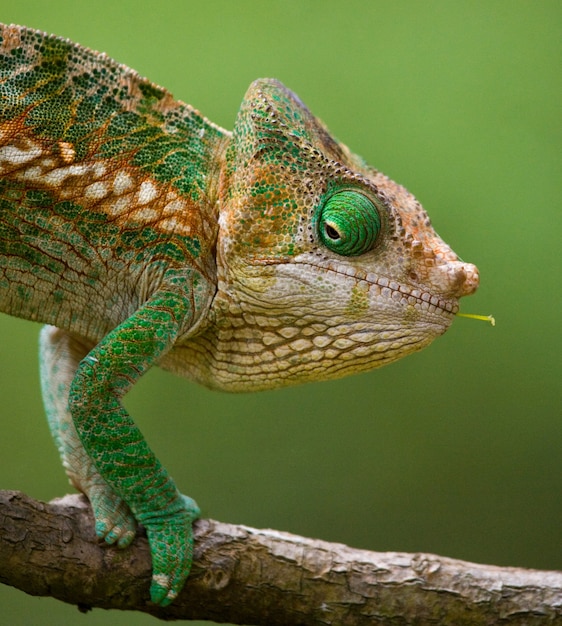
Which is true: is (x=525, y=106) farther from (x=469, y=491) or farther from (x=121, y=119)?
(x=121, y=119)

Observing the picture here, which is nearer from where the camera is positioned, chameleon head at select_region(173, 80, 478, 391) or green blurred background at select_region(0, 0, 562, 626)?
chameleon head at select_region(173, 80, 478, 391)

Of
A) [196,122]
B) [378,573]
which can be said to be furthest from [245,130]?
[378,573]

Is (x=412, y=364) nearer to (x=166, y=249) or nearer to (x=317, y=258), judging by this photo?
(x=317, y=258)

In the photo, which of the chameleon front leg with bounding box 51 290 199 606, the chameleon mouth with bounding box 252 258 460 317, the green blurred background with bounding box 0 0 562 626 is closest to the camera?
the chameleon front leg with bounding box 51 290 199 606

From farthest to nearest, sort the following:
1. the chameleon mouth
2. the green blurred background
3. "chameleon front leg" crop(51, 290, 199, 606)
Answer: the green blurred background, the chameleon mouth, "chameleon front leg" crop(51, 290, 199, 606)

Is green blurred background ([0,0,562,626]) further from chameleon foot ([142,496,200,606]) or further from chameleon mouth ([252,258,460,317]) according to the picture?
chameleon mouth ([252,258,460,317])

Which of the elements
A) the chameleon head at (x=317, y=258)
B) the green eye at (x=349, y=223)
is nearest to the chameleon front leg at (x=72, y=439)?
the chameleon head at (x=317, y=258)

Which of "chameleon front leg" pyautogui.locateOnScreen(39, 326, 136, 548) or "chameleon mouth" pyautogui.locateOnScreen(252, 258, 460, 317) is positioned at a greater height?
"chameleon mouth" pyautogui.locateOnScreen(252, 258, 460, 317)

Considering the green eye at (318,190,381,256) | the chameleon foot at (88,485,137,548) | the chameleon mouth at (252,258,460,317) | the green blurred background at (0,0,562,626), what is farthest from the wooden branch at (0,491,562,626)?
the green blurred background at (0,0,562,626)

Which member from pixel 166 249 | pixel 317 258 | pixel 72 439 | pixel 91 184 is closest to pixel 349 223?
pixel 317 258
